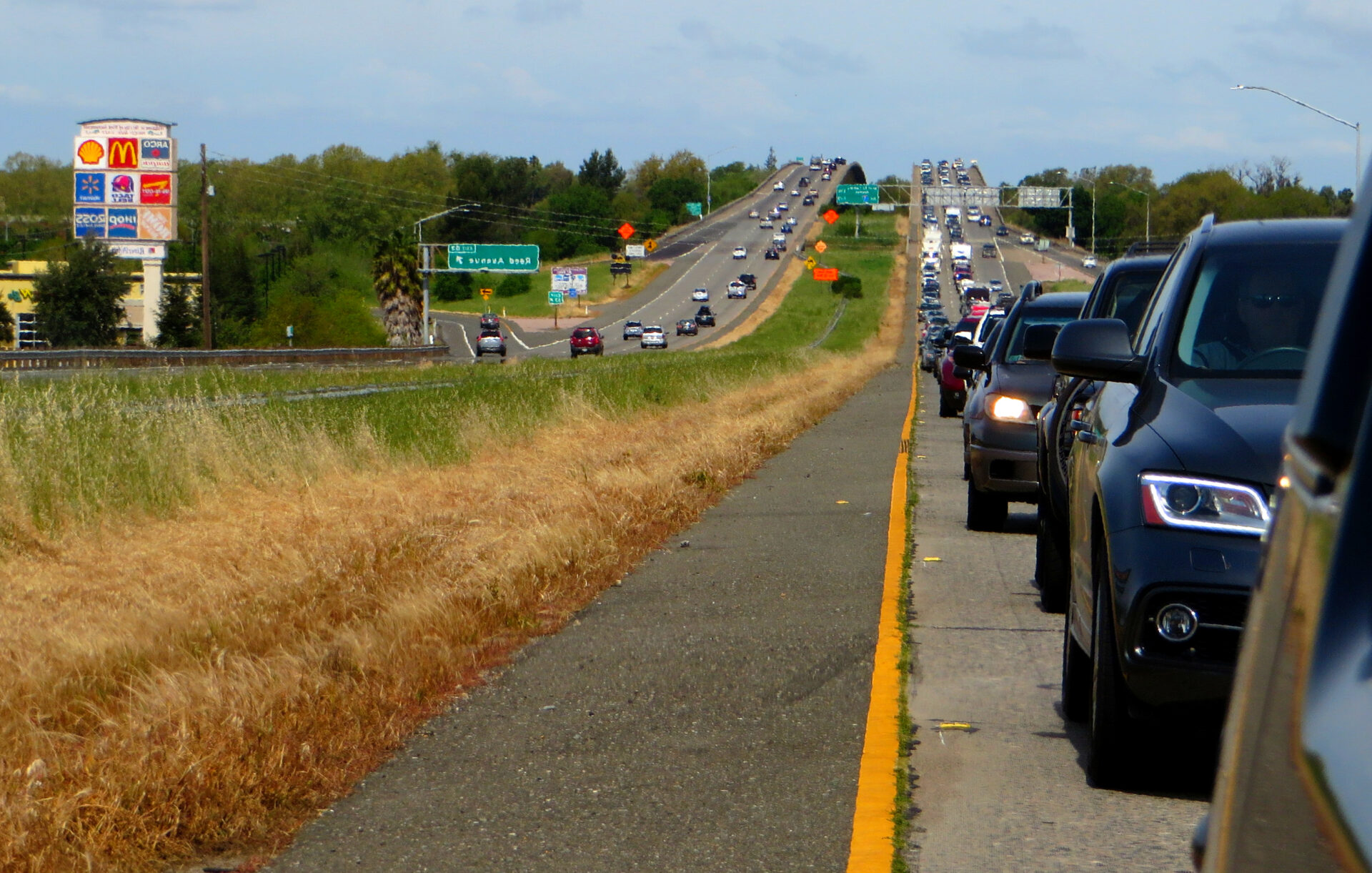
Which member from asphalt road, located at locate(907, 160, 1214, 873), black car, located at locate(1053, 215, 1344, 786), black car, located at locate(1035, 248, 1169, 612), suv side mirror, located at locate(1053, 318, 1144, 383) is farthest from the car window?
suv side mirror, located at locate(1053, 318, 1144, 383)

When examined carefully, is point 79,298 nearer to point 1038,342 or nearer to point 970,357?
point 970,357

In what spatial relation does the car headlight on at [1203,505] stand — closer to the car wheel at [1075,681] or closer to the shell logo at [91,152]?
the car wheel at [1075,681]

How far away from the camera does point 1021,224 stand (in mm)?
179500

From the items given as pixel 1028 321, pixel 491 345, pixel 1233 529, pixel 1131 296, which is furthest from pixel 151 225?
pixel 1233 529

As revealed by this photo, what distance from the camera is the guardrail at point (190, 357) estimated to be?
4678 cm

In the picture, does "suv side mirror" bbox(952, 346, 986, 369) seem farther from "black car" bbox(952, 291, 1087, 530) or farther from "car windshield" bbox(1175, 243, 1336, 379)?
"car windshield" bbox(1175, 243, 1336, 379)

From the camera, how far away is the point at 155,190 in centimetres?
7800

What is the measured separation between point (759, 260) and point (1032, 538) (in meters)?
131

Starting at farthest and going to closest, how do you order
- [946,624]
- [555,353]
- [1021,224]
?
[1021,224]
[555,353]
[946,624]

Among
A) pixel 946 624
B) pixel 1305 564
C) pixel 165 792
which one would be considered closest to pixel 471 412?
pixel 946 624

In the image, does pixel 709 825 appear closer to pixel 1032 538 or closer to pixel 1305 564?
pixel 1305 564

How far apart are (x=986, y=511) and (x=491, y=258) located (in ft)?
232

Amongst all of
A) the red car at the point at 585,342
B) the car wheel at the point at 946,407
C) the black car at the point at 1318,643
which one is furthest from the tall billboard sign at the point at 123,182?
the black car at the point at 1318,643

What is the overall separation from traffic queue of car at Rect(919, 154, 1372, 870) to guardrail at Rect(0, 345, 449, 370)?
35.4 metres
